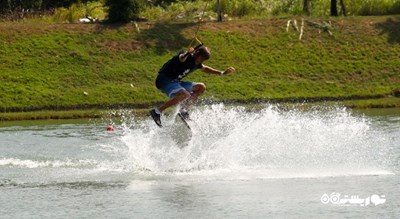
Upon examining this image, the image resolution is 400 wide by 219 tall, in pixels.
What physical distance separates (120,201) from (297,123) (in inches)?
254

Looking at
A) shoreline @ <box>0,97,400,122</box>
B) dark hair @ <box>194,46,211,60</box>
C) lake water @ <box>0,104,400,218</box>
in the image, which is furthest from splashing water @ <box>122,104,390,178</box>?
shoreline @ <box>0,97,400,122</box>

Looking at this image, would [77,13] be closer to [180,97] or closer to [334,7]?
[334,7]

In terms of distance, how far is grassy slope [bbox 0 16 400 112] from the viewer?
141 ft

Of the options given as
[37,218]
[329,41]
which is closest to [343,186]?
[37,218]

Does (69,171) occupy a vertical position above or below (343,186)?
below

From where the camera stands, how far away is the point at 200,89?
70.3ft

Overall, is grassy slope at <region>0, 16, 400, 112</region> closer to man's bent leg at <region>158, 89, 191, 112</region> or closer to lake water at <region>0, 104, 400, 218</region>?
lake water at <region>0, 104, 400, 218</region>

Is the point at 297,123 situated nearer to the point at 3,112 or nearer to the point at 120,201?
the point at 120,201

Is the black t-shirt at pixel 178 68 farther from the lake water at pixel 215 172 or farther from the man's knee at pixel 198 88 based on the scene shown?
the lake water at pixel 215 172

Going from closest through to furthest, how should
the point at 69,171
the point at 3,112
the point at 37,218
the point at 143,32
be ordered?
the point at 37,218 → the point at 69,171 → the point at 3,112 → the point at 143,32

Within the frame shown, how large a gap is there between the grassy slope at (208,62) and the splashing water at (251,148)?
64.5ft

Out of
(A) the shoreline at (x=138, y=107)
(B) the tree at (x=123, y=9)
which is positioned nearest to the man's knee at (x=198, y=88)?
(A) the shoreline at (x=138, y=107)

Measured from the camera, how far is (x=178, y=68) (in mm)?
21094

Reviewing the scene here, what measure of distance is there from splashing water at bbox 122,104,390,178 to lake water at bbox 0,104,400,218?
0.07ft
